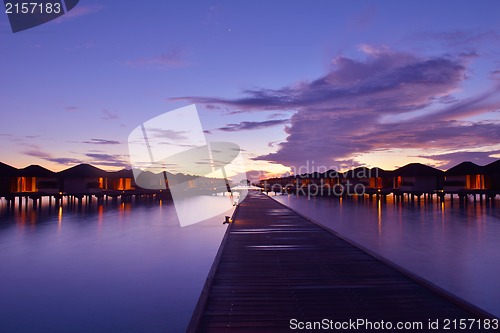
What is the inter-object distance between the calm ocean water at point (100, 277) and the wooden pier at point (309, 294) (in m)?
2.10

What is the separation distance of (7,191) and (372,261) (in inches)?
1675

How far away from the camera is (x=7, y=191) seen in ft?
134

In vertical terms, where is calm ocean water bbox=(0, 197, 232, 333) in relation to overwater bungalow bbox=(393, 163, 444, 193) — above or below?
below

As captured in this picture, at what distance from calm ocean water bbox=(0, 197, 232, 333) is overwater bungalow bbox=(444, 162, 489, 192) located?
3624cm

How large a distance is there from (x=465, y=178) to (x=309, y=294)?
49464 mm

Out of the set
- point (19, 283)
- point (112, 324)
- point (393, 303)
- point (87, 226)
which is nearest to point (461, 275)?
point (393, 303)

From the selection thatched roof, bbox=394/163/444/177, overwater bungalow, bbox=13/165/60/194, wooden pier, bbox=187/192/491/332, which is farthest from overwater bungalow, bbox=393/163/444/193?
overwater bungalow, bbox=13/165/60/194

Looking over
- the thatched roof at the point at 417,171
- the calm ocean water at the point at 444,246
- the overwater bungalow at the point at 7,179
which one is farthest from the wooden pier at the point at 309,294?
the thatched roof at the point at 417,171

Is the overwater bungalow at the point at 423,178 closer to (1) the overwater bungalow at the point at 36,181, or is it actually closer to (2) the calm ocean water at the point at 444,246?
(2) the calm ocean water at the point at 444,246

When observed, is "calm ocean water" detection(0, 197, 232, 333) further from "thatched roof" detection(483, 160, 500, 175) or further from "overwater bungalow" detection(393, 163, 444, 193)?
"thatched roof" detection(483, 160, 500, 175)

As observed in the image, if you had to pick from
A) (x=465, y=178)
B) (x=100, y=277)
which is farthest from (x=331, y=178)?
(x=100, y=277)

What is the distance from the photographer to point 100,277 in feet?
40.2

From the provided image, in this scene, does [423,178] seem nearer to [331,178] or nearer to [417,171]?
[417,171]

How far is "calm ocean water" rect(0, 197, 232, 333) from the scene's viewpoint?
28.6ft
